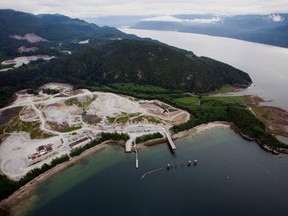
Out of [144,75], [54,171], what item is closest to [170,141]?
[54,171]

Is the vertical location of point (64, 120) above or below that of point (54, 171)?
below

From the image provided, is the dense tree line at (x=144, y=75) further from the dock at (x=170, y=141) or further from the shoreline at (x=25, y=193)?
the shoreline at (x=25, y=193)

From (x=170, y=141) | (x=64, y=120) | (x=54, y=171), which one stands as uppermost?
(x=170, y=141)

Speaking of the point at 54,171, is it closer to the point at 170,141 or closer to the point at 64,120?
the point at 64,120

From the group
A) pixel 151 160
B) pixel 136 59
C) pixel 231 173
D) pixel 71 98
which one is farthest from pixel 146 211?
pixel 136 59

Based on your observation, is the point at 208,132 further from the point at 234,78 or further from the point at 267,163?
the point at 234,78

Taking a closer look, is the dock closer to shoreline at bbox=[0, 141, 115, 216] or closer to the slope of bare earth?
the slope of bare earth

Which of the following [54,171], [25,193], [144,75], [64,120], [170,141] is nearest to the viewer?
[25,193]

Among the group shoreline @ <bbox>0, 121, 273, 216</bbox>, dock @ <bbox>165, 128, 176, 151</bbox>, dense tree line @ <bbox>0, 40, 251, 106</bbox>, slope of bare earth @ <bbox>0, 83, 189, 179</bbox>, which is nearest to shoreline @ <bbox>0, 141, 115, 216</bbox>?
shoreline @ <bbox>0, 121, 273, 216</bbox>
